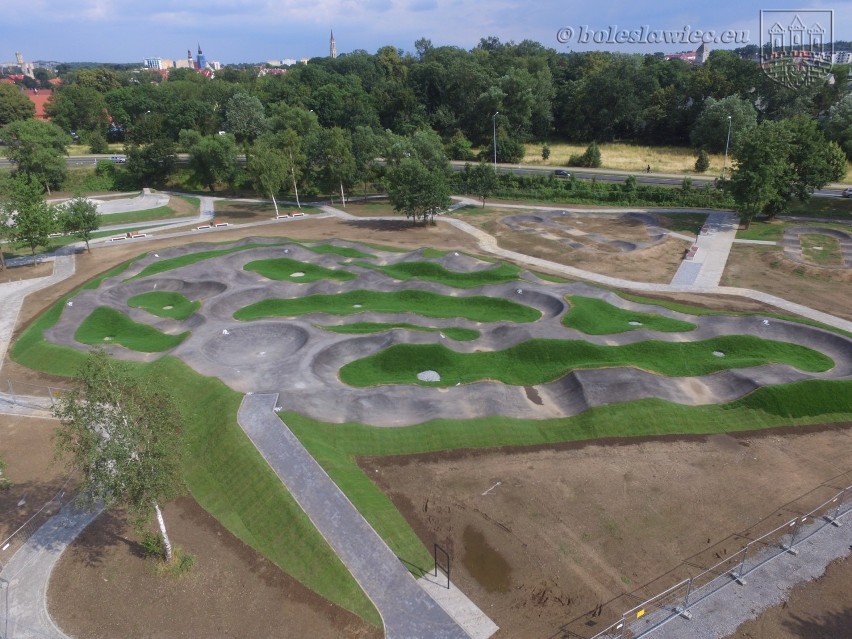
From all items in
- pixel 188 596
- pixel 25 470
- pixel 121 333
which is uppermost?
pixel 121 333

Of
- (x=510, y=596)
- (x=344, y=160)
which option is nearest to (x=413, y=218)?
(x=344, y=160)

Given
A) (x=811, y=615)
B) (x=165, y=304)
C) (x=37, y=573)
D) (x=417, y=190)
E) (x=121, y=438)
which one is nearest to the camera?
(x=811, y=615)

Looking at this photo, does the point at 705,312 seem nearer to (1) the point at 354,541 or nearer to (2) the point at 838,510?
(2) the point at 838,510

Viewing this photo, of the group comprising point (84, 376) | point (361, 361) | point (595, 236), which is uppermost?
point (595, 236)

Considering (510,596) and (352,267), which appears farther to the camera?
(352,267)

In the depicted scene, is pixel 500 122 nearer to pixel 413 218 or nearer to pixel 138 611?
pixel 413 218

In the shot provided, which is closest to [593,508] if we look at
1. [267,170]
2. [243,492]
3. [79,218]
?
[243,492]

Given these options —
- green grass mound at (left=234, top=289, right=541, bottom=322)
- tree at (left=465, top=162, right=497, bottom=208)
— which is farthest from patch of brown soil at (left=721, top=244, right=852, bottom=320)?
tree at (left=465, top=162, right=497, bottom=208)
